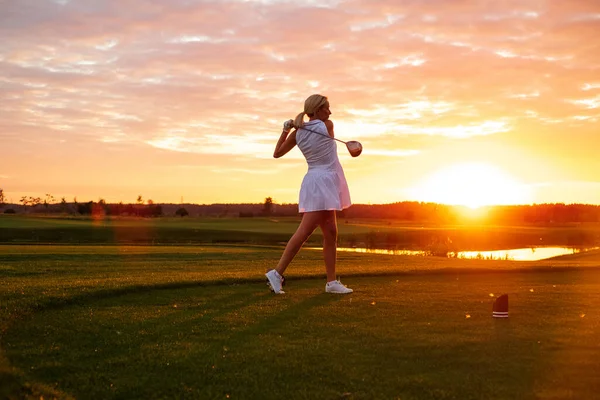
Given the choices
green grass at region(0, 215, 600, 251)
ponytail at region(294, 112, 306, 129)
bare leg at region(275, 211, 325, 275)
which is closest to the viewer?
bare leg at region(275, 211, 325, 275)

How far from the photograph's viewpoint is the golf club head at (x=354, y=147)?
834 centimetres

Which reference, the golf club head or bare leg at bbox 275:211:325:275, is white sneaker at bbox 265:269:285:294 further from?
the golf club head

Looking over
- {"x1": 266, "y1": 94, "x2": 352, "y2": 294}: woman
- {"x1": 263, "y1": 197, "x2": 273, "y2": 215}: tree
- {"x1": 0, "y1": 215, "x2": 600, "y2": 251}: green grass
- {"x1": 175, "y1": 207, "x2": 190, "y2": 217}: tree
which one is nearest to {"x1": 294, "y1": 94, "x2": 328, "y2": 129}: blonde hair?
{"x1": 266, "y1": 94, "x2": 352, "y2": 294}: woman

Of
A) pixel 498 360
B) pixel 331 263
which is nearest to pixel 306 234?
pixel 331 263

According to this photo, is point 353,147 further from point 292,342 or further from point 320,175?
point 292,342

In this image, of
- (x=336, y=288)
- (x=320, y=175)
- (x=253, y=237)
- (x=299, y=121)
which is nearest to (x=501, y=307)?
(x=336, y=288)

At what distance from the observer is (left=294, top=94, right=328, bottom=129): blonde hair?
824 centimetres

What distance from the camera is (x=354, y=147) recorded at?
8359mm

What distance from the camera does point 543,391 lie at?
3646 millimetres

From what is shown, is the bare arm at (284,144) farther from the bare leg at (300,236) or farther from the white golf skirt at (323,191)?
the bare leg at (300,236)

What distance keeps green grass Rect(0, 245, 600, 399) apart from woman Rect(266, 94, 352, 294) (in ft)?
1.32

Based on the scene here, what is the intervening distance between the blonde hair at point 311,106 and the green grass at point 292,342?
7.49 ft

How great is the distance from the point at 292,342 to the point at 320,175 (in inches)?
143

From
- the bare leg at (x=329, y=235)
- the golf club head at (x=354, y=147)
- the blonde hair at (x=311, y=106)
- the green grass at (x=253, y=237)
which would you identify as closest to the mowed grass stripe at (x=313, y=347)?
the bare leg at (x=329, y=235)
